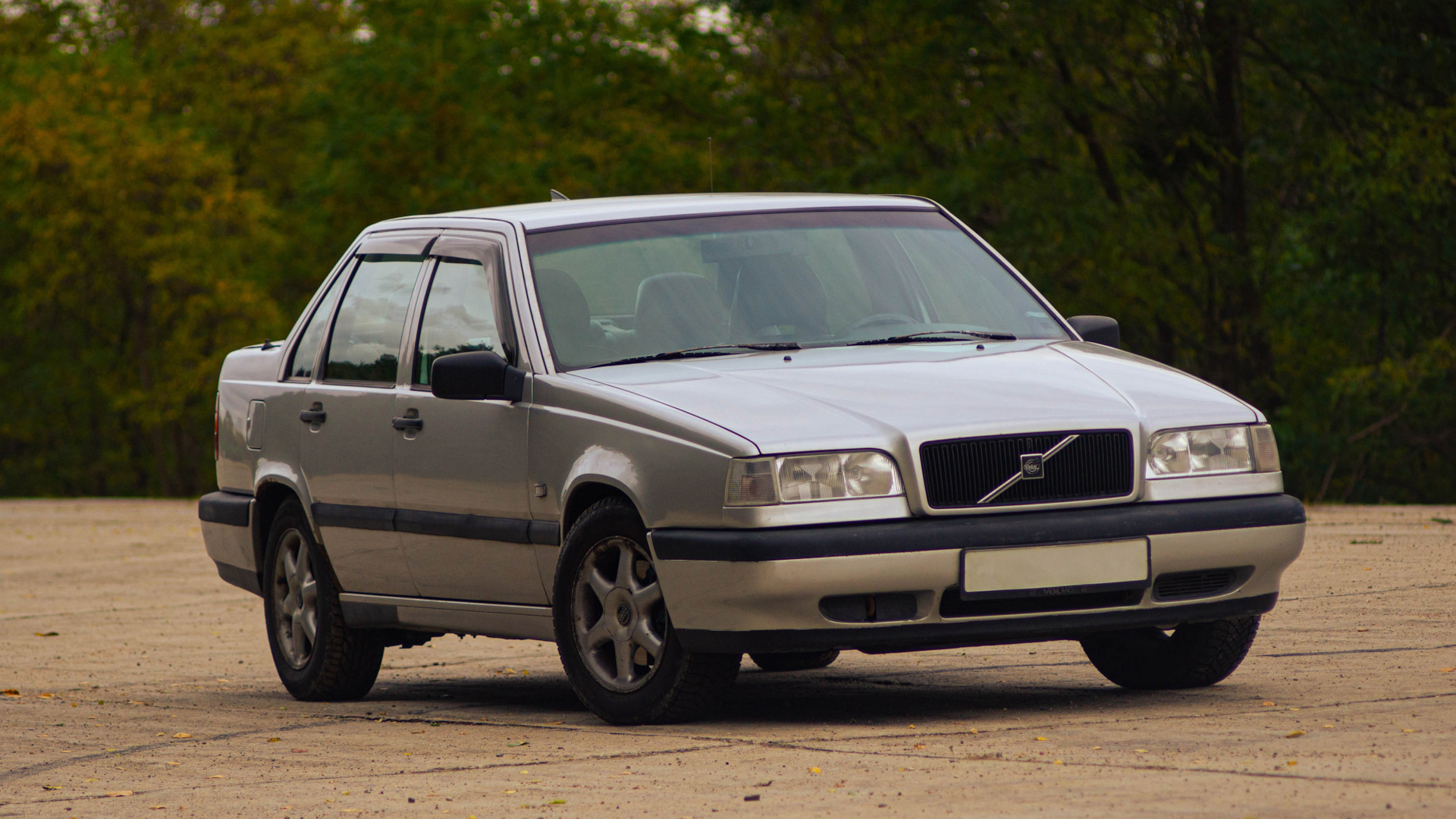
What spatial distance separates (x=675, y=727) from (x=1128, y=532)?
4.95 ft

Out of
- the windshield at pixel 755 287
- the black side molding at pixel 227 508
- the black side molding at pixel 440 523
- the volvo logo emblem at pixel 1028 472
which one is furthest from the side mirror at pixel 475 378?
the black side molding at pixel 227 508

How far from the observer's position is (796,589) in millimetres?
6203

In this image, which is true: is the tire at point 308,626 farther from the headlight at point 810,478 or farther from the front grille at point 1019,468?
the front grille at point 1019,468

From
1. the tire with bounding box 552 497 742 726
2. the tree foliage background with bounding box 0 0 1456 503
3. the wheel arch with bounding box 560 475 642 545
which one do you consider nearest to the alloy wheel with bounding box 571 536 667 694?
the tire with bounding box 552 497 742 726

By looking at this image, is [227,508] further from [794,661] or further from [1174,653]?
[1174,653]

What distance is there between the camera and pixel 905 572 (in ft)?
20.4

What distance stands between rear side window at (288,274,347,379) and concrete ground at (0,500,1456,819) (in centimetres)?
137

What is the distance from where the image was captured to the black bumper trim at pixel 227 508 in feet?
30.5

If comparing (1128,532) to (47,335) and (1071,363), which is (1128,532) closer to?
(1071,363)

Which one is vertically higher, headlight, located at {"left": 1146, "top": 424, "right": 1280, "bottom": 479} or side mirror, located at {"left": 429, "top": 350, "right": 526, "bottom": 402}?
side mirror, located at {"left": 429, "top": 350, "right": 526, "bottom": 402}

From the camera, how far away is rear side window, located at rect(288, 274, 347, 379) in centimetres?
896

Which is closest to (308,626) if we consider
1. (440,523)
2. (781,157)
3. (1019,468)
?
(440,523)

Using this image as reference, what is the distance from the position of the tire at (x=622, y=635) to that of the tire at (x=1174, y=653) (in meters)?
1.60

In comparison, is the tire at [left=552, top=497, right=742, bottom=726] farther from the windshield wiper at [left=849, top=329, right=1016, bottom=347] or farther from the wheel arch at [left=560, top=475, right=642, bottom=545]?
the windshield wiper at [left=849, top=329, right=1016, bottom=347]
